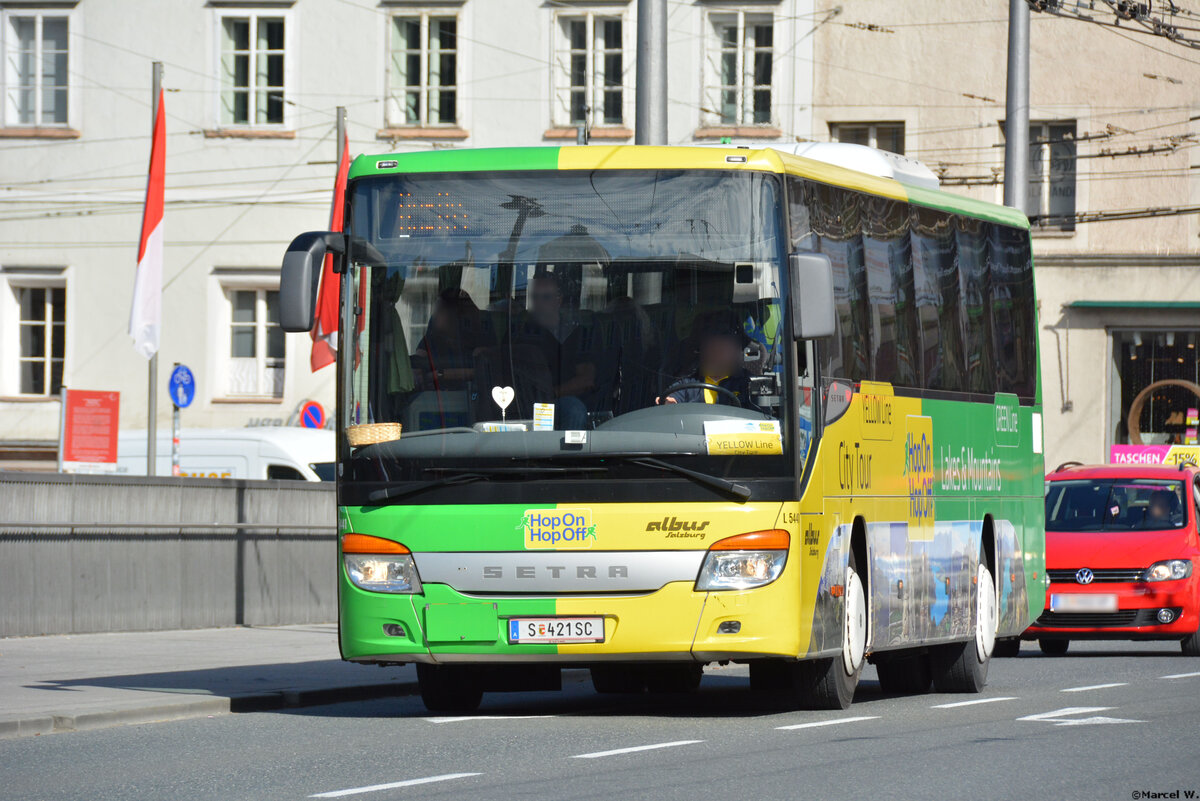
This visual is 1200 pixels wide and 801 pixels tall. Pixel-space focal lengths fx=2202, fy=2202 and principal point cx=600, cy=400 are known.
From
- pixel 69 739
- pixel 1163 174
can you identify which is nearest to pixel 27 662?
pixel 69 739

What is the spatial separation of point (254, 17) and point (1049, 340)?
14.7m

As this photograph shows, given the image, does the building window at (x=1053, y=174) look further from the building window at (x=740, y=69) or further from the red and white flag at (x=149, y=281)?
the red and white flag at (x=149, y=281)

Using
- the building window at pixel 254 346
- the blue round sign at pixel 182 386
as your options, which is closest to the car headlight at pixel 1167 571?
the blue round sign at pixel 182 386

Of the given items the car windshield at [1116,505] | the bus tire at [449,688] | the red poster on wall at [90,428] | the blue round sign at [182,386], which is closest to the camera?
the bus tire at [449,688]

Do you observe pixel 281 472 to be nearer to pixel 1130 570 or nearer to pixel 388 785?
pixel 1130 570

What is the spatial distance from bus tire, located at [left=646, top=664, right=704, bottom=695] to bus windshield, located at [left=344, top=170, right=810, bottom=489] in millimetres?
2685

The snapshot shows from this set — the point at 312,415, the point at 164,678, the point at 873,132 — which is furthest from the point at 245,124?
the point at 164,678

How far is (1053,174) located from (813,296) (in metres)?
26.4

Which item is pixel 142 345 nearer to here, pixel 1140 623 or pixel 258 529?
pixel 258 529

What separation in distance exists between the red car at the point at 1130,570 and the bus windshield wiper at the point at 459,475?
916 cm

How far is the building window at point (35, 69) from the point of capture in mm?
38344

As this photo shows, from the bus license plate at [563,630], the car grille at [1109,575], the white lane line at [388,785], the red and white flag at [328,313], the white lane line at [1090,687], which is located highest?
the red and white flag at [328,313]

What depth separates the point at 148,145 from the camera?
37.8 meters

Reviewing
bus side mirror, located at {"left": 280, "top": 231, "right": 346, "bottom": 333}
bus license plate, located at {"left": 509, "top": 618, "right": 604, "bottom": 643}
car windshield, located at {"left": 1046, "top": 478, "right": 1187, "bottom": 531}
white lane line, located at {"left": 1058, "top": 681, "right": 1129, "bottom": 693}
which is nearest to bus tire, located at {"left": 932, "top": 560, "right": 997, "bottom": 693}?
white lane line, located at {"left": 1058, "top": 681, "right": 1129, "bottom": 693}
